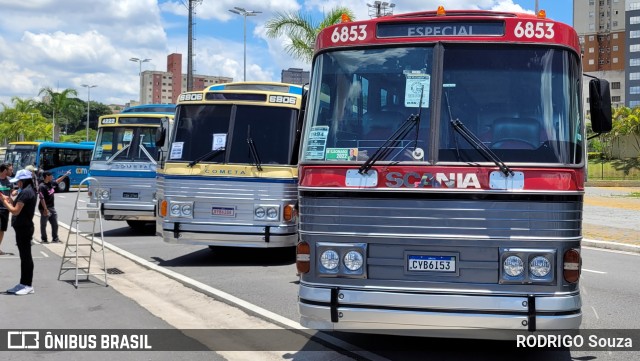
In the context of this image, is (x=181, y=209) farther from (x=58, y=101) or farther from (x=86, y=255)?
(x=58, y=101)

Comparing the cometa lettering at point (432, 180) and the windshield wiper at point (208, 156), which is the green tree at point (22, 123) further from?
the cometa lettering at point (432, 180)

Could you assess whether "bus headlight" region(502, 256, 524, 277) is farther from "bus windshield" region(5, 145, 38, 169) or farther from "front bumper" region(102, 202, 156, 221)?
"bus windshield" region(5, 145, 38, 169)

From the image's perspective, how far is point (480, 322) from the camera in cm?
533

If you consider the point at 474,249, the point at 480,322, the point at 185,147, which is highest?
the point at 185,147

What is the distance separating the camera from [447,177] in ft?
18.0

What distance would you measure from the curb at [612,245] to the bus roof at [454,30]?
34.7 feet

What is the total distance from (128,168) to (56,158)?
3128 centimetres

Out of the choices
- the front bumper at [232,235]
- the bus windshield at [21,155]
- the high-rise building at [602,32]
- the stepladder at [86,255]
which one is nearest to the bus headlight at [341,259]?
the stepladder at [86,255]

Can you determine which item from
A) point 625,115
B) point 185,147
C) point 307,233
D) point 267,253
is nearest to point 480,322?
point 307,233

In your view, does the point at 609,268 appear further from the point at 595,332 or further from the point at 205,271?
the point at 205,271

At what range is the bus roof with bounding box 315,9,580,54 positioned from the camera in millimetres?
5742

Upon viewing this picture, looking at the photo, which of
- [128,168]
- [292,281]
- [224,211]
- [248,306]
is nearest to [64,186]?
[128,168]

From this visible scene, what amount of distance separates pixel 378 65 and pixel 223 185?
6242 mm

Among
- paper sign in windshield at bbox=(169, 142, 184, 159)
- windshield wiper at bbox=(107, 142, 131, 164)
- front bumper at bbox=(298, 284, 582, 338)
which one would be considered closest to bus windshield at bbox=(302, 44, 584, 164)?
front bumper at bbox=(298, 284, 582, 338)
